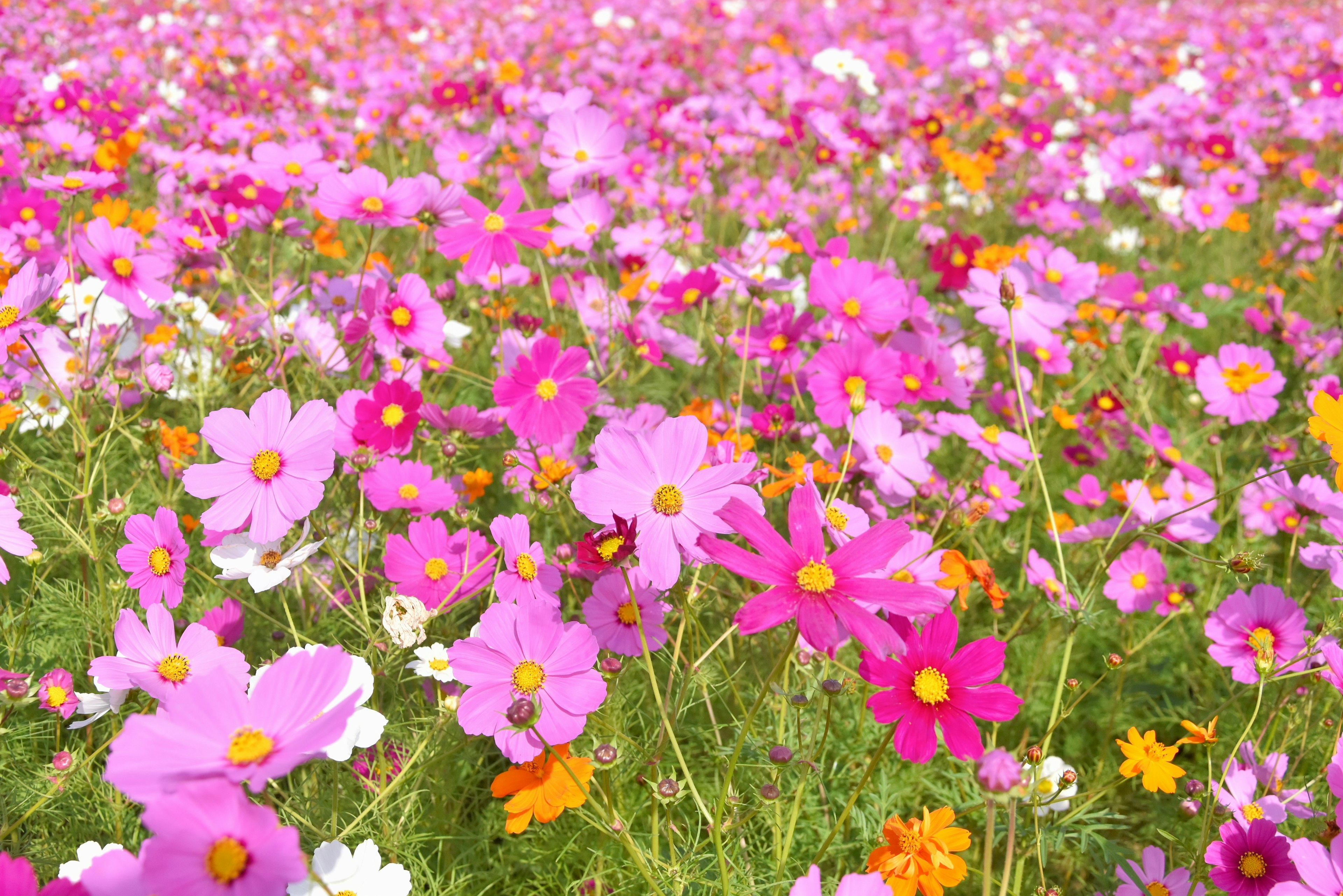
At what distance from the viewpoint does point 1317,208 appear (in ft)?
11.2

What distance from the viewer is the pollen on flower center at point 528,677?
3.06 feet

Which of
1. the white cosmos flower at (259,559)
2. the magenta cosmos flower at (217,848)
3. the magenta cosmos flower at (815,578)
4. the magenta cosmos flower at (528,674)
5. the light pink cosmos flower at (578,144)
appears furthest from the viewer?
the light pink cosmos flower at (578,144)

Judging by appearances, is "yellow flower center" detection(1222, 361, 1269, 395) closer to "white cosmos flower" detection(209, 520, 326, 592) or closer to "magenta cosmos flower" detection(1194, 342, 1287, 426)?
"magenta cosmos flower" detection(1194, 342, 1287, 426)

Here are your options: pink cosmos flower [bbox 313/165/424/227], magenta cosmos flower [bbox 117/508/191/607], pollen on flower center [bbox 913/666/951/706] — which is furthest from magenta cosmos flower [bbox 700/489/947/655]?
pink cosmos flower [bbox 313/165/424/227]

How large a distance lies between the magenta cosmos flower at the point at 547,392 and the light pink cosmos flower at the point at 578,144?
2.65 ft

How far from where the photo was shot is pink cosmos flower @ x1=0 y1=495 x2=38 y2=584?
94cm

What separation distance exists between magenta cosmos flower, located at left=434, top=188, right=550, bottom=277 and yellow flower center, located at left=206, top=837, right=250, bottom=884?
1.05 m

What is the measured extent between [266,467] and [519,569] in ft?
1.12

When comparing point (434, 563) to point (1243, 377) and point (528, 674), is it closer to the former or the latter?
point (528, 674)

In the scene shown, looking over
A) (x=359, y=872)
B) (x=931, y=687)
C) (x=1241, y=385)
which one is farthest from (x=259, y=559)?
(x=1241, y=385)

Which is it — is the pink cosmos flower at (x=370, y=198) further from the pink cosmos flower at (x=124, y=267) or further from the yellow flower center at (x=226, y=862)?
the yellow flower center at (x=226, y=862)

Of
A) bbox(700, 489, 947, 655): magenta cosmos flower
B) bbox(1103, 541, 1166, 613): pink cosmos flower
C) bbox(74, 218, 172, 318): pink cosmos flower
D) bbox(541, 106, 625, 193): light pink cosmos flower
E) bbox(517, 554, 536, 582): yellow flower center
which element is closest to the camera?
bbox(700, 489, 947, 655): magenta cosmos flower

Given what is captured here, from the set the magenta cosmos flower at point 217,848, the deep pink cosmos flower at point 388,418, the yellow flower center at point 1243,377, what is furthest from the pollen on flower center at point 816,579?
the yellow flower center at point 1243,377

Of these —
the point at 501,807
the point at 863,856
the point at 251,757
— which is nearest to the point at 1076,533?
the point at 863,856
